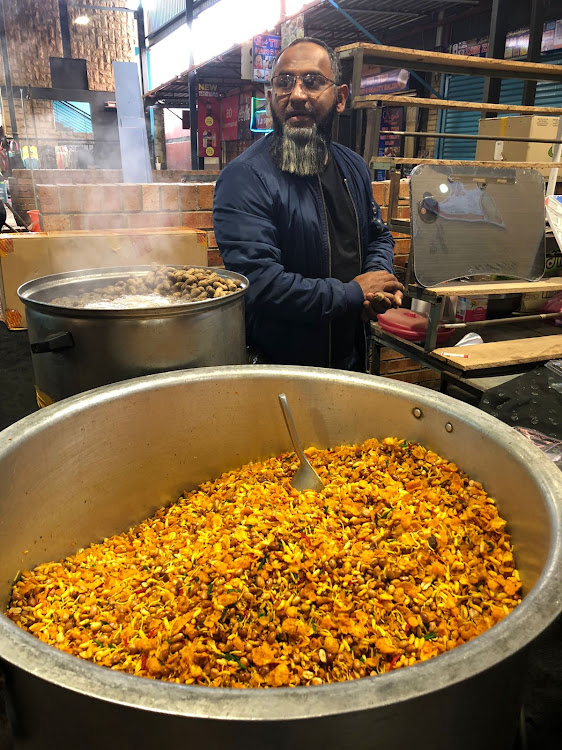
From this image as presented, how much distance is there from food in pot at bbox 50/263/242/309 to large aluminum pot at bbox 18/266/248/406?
8.8 inches

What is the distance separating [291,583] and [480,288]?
89.6 inches

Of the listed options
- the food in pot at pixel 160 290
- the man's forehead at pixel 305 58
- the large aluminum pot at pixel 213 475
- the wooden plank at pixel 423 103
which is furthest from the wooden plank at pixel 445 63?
the large aluminum pot at pixel 213 475

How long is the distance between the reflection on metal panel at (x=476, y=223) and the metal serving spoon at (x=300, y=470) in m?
1.71

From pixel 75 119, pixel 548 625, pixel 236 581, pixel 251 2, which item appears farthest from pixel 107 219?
pixel 75 119

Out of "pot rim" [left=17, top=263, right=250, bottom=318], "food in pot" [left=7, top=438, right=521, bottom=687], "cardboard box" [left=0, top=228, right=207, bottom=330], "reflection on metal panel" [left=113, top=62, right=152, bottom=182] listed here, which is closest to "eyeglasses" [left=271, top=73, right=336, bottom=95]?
"cardboard box" [left=0, top=228, right=207, bottom=330]

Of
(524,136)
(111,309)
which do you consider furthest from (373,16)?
(111,309)

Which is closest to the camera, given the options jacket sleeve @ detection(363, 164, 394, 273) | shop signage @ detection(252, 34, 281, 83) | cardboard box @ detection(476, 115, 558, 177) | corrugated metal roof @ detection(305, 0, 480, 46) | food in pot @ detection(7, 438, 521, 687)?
food in pot @ detection(7, 438, 521, 687)

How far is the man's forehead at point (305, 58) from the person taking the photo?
2.48 meters

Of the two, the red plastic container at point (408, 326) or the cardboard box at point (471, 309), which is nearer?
the red plastic container at point (408, 326)

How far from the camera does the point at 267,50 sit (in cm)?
748

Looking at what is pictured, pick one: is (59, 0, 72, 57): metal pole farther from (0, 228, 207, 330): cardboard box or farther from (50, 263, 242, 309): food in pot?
(50, 263, 242, 309): food in pot

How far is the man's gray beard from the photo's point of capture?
8.27ft

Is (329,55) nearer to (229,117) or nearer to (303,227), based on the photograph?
(303,227)

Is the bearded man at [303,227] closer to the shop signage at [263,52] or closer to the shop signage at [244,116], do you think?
the shop signage at [263,52]
